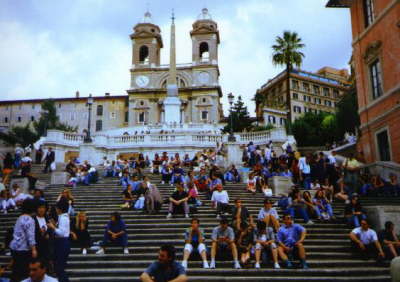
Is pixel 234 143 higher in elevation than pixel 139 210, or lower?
higher

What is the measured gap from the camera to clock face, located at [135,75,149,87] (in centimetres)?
6872

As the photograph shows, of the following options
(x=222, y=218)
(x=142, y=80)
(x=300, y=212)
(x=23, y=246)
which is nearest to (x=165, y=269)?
(x=23, y=246)

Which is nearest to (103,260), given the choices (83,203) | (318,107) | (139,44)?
(83,203)

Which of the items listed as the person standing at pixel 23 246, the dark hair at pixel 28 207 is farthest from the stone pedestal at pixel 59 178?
the person standing at pixel 23 246

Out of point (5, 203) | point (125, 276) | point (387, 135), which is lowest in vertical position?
point (125, 276)

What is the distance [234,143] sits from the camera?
24531 millimetres

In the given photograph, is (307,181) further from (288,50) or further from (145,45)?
(145,45)

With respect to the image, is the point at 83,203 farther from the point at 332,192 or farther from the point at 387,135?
the point at 387,135

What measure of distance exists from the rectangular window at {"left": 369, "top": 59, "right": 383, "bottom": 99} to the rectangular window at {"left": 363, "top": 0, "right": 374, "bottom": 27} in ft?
8.09

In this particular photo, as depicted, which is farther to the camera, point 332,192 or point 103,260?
point 332,192

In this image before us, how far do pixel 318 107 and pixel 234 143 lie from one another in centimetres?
6334

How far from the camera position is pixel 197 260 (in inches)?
369

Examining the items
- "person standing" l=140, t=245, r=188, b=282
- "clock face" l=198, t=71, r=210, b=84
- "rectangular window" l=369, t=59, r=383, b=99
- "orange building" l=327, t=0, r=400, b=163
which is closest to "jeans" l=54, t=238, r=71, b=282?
"person standing" l=140, t=245, r=188, b=282

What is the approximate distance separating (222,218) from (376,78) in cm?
1354
